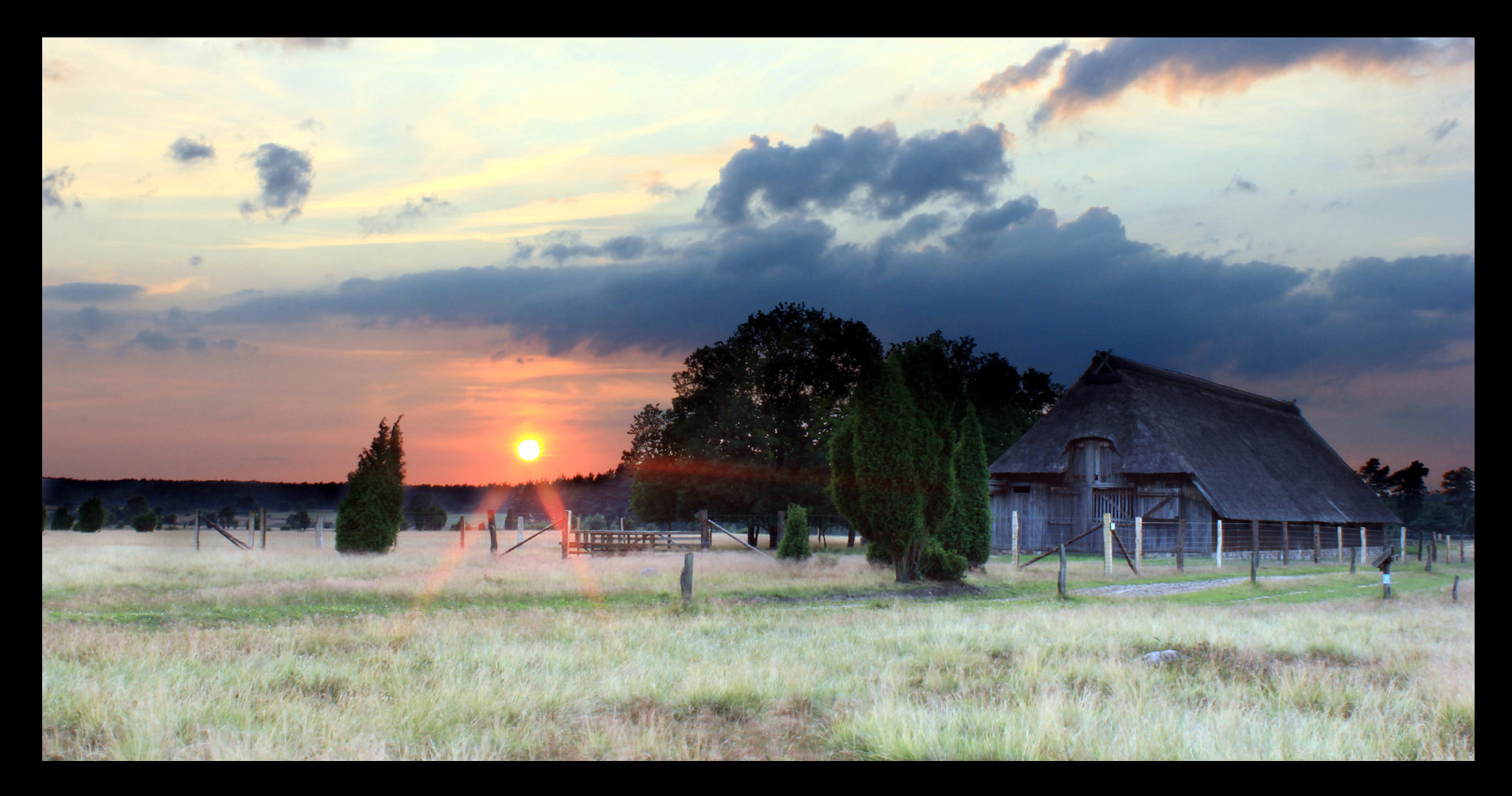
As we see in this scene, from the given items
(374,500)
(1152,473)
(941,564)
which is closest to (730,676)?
(941,564)

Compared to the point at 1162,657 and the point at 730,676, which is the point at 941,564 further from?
the point at 730,676

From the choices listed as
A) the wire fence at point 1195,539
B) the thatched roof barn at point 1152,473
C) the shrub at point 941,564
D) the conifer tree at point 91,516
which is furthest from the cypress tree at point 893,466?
the conifer tree at point 91,516

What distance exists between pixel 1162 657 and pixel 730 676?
548 centimetres

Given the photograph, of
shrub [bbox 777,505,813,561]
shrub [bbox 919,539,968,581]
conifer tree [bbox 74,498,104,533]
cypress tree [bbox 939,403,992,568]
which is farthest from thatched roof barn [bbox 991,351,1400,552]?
conifer tree [bbox 74,498,104,533]

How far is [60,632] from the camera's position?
12.1 meters

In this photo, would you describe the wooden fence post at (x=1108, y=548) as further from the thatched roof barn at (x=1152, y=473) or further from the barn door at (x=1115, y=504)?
the barn door at (x=1115, y=504)

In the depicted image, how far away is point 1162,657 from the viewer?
1129 centimetres

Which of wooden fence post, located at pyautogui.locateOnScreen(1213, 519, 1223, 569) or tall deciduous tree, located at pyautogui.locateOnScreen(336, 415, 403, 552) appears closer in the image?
tall deciduous tree, located at pyautogui.locateOnScreen(336, 415, 403, 552)

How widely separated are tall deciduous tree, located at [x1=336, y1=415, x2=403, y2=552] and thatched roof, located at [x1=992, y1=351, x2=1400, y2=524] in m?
24.1

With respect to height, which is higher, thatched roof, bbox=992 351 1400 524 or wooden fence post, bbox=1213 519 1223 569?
thatched roof, bbox=992 351 1400 524

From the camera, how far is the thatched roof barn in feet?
119

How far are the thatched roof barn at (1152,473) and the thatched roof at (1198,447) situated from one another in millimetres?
70

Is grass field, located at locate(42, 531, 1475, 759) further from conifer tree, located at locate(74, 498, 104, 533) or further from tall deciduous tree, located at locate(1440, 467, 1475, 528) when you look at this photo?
tall deciduous tree, located at locate(1440, 467, 1475, 528)
